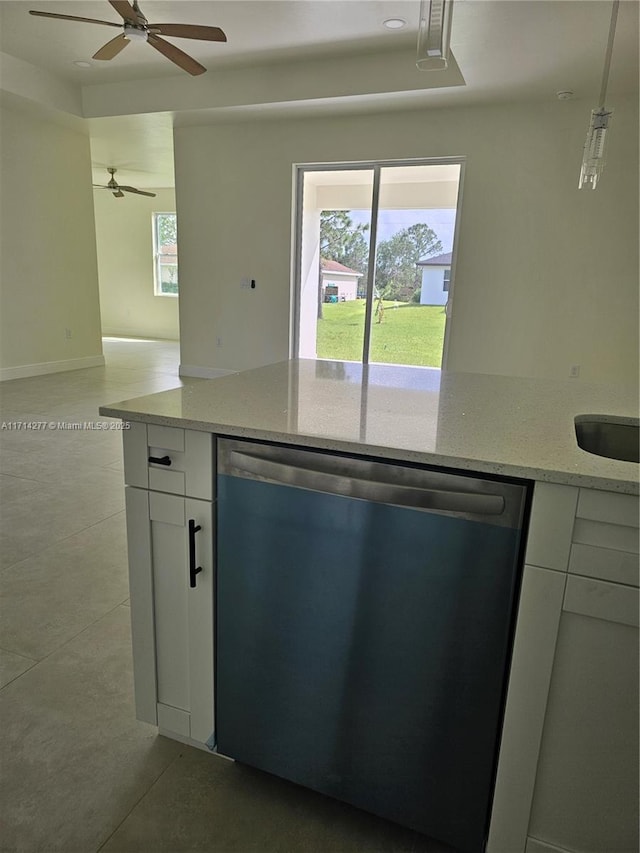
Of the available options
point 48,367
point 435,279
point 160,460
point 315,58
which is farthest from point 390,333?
point 160,460

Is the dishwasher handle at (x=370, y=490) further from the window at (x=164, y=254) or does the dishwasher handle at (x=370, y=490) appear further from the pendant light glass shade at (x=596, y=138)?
the window at (x=164, y=254)

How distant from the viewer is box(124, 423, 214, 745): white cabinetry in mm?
1200

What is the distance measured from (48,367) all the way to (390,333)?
4200mm

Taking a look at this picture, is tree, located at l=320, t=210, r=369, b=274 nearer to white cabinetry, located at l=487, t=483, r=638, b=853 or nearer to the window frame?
white cabinetry, located at l=487, t=483, r=638, b=853

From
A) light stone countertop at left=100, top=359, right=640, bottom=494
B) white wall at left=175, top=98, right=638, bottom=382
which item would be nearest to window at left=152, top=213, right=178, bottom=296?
white wall at left=175, top=98, right=638, bottom=382

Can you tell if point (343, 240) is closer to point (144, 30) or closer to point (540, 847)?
point (144, 30)

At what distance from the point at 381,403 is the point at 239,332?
497cm

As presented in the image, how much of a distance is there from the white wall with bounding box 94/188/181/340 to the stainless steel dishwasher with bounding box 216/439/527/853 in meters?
10.2

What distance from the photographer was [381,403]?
1.41 meters

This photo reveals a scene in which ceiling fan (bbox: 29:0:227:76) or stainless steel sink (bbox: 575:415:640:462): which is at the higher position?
ceiling fan (bbox: 29:0:227:76)

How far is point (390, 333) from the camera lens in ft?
18.3

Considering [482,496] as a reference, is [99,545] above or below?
below

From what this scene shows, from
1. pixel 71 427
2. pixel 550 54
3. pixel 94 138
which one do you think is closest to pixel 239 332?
pixel 71 427

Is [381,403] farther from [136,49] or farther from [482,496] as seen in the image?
[136,49]
